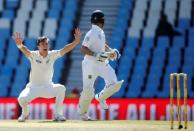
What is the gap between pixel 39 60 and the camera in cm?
1255

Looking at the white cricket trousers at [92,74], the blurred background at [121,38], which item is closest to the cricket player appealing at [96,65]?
the white cricket trousers at [92,74]

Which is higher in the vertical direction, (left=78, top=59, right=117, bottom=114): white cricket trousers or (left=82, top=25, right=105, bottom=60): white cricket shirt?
(left=82, top=25, right=105, bottom=60): white cricket shirt

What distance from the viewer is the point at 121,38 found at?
23.6 m

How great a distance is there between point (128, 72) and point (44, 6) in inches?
165

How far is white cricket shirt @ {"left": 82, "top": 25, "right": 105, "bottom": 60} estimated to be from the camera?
1266 cm

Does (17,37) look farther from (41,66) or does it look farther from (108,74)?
(108,74)

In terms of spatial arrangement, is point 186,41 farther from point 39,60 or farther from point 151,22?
point 39,60

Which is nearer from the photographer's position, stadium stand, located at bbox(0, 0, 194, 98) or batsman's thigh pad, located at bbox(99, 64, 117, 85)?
batsman's thigh pad, located at bbox(99, 64, 117, 85)

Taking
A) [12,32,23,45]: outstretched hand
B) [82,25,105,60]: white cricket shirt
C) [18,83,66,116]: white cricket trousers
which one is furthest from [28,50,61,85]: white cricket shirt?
[82,25,105,60]: white cricket shirt

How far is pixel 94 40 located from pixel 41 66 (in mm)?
986

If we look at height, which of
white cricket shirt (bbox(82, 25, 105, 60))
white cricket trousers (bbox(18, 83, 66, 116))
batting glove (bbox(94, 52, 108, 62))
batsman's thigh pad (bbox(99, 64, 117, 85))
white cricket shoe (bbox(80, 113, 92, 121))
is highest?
white cricket shirt (bbox(82, 25, 105, 60))

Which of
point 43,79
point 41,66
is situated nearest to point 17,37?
point 41,66

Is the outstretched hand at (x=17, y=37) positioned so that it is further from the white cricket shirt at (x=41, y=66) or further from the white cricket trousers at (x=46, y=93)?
the white cricket trousers at (x=46, y=93)

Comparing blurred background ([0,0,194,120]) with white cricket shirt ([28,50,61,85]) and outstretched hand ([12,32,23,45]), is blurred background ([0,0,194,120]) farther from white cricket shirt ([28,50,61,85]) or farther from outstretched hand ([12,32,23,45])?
outstretched hand ([12,32,23,45])
